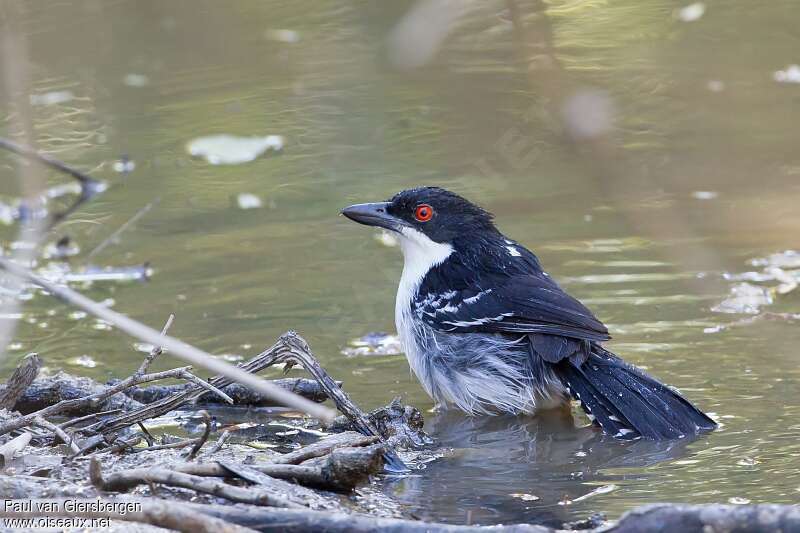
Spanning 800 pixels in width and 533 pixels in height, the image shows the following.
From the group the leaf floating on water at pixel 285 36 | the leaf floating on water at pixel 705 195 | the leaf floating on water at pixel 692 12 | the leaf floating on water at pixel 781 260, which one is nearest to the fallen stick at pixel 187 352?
the leaf floating on water at pixel 781 260

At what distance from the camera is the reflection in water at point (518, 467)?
4.92 metres

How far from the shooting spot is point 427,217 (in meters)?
7.23

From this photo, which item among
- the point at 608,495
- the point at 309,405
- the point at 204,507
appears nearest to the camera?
the point at 309,405

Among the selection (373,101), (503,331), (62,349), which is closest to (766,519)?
(503,331)

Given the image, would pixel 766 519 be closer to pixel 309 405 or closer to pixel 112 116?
pixel 309 405

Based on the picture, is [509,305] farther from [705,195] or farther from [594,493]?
[705,195]

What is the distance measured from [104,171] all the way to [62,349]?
3.92 meters

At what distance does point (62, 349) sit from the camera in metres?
7.39

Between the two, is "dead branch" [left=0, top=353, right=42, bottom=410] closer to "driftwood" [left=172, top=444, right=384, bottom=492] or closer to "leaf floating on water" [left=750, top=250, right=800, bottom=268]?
"driftwood" [left=172, top=444, right=384, bottom=492]

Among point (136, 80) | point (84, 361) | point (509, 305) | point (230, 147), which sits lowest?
point (84, 361)

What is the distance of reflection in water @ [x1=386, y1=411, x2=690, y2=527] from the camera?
194 inches

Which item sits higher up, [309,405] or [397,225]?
[397,225]

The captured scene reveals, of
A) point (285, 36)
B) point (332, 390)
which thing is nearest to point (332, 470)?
point (332, 390)

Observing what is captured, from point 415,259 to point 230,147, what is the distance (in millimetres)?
4769
